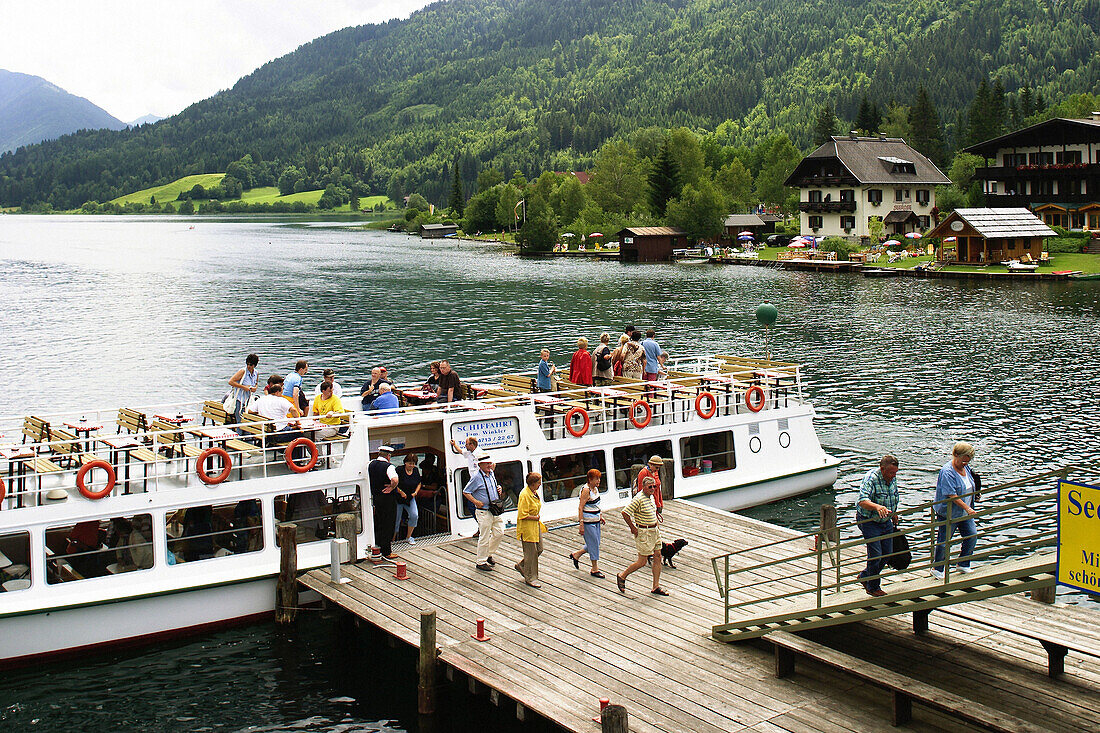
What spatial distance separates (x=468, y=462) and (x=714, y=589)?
593 centimetres

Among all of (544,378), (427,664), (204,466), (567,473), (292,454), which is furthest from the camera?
(544,378)

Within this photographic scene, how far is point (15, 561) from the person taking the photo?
19.8 m

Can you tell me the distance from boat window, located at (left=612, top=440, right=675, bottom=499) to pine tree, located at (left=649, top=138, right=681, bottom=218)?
14646 cm

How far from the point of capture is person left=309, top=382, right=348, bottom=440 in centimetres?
2306

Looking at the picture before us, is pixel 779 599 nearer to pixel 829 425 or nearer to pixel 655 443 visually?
pixel 655 443

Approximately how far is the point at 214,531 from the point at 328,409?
3824 mm

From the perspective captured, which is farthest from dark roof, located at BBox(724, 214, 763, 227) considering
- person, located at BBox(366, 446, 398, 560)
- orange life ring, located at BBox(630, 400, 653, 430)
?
person, located at BBox(366, 446, 398, 560)

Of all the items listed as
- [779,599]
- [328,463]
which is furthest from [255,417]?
[779,599]

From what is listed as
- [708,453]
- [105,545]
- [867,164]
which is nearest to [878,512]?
[708,453]

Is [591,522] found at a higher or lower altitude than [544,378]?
lower

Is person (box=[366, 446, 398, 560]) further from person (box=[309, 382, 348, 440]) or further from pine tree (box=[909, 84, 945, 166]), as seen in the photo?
pine tree (box=[909, 84, 945, 166])

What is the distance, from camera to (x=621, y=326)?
74062 millimetres

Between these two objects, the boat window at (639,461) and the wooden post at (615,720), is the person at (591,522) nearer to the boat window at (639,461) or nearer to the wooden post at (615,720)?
the boat window at (639,461)

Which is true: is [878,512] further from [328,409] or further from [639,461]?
[328,409]
